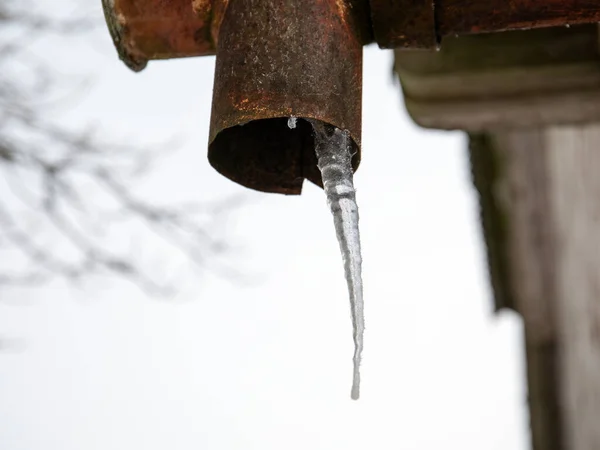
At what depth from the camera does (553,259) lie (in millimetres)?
3975

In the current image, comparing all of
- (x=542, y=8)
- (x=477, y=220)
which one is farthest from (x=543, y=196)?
(x=542, y=8)

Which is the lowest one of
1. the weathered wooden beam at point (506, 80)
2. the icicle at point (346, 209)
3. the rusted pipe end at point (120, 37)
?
the icicle at point (346, 209)

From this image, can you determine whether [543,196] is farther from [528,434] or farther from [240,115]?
[240,115]

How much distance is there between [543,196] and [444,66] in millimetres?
2152

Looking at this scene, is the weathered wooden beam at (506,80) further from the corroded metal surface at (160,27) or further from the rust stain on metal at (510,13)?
the corroded metal surface at (160,27)

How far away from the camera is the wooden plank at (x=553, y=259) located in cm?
320

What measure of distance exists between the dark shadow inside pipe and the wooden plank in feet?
5.98

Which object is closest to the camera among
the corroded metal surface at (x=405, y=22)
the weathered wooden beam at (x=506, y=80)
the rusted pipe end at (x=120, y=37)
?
the corroded metal surface at (x=405, y=22)

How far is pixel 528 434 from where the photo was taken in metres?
4.64

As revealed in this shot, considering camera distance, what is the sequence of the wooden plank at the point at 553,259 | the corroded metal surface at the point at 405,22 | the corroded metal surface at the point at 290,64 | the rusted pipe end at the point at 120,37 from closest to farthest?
the corroded metal surface at the point at 290,64 → the corroded metal surface at the point at 405,22 → the rusted pipe end at the point at 120,37 → the wooden plank at the point at 553,259

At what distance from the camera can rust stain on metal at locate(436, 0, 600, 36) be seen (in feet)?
3.80

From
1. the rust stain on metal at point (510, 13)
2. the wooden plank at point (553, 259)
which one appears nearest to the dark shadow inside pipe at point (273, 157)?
the rust stain on metal at point (510, 13)

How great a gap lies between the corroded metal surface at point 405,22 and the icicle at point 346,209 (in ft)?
0.57

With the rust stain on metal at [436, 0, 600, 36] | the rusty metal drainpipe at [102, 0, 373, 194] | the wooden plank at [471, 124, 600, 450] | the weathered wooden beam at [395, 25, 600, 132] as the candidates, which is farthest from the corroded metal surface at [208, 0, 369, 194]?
the wooden plank at [471, 124, 600, 450]
